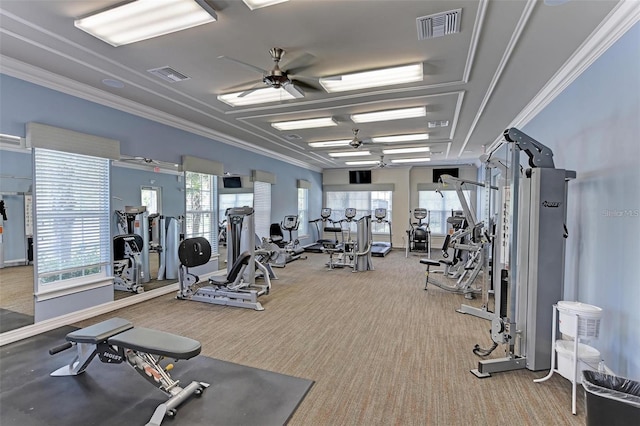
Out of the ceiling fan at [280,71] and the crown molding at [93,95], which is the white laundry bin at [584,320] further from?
the crown molding at [93,95]

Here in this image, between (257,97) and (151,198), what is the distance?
7.98ft

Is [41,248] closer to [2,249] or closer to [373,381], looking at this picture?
[2,249]

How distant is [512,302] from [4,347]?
4844 millimetres

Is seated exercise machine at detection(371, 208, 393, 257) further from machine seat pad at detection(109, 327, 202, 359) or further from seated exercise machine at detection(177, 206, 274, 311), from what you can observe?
machine seat pad at detection(109, 327, 202, 359)

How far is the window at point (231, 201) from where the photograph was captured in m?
6.25

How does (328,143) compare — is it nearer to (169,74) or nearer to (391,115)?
(391,115)

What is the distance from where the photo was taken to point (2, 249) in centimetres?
351

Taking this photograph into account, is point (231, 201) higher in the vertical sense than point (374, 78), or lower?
lower

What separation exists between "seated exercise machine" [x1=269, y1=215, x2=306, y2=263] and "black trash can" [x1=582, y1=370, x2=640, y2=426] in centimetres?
617

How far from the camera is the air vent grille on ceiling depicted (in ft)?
7.66

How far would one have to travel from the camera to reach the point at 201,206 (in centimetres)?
581

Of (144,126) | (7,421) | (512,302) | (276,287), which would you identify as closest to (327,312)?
(276,287)

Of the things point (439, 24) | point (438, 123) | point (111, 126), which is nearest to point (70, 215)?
point (111, 126)

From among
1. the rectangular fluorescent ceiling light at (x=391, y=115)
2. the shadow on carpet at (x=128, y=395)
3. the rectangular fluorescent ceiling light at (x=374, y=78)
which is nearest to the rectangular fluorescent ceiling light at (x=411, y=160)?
the rectangular fluorescent ceiling light at (x=391, y=115)
